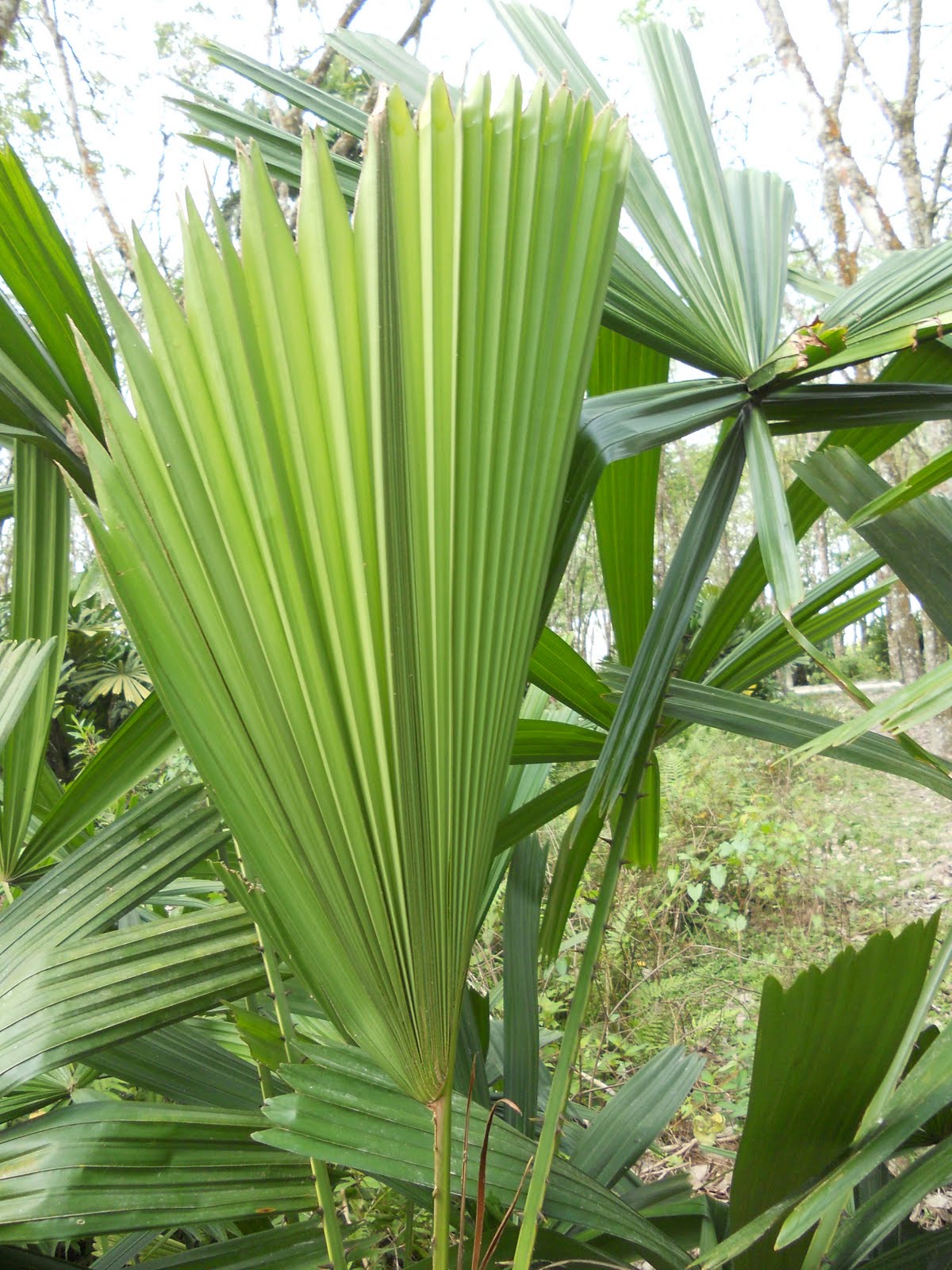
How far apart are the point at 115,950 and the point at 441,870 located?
25cm

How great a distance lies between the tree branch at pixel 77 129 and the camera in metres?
4.21

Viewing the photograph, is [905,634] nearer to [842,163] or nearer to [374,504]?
[842,163]

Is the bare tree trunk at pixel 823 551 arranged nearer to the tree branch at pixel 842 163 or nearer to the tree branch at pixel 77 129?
the tree branch at pixel 842 163

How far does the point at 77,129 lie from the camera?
468cm

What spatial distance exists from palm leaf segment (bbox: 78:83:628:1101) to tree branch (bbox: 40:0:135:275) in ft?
13.7

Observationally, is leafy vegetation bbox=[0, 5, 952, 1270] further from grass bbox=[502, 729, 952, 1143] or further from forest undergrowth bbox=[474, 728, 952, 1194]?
grass bbox=[502, 729, 952, 1143]

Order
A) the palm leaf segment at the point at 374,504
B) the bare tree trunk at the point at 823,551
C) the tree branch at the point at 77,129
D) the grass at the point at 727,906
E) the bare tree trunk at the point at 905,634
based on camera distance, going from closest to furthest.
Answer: the palm leaf segment at the point at 374,504
the grass at the point at 727,906
the tree branch at the point at 77,129
the bare tree trunk at the point at 905,634
the bare tree trunk at the point at 823,551

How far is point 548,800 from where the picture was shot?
0.66 meters

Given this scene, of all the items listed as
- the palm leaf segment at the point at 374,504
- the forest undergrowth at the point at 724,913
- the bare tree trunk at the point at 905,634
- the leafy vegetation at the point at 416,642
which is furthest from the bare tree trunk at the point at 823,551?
the palm leaf segment at the point at 374,504

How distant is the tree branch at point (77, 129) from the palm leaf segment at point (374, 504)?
4.16 metres

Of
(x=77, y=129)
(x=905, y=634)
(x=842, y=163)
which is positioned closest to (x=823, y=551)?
(x=905, y=634)

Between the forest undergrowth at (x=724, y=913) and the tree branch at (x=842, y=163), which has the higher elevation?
the tree branch at (x=842, y=163)

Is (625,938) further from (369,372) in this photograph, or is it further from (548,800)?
(369,372)

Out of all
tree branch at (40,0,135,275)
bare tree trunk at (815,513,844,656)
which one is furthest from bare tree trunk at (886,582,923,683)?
bare tree trunk at (815,513,844,656)
